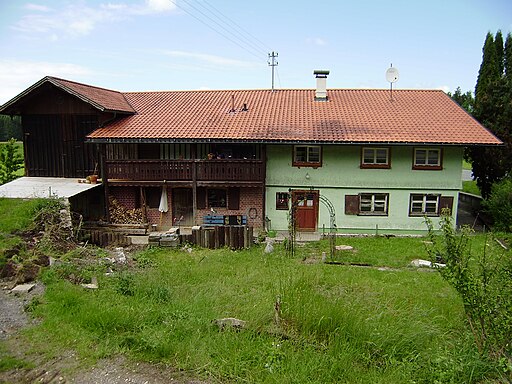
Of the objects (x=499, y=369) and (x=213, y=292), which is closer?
(x=499, y=369)

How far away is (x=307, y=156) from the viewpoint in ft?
61.5

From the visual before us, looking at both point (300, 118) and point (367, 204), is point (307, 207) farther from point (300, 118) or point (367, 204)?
point (300, 118)

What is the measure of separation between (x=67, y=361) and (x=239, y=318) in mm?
3294

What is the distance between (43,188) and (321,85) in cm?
1536

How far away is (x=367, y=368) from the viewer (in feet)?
21.4

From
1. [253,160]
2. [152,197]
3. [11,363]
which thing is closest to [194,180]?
[152,197]

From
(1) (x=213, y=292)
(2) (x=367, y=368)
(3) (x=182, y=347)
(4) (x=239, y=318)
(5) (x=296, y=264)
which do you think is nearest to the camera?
(2) (x=367, y=368)

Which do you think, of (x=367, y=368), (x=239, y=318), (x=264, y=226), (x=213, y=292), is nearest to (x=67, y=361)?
(x=239, y=318)

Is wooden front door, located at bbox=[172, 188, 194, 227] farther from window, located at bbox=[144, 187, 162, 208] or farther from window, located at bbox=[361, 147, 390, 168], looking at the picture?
window, located at bbox=[361, 147, 390, 168]

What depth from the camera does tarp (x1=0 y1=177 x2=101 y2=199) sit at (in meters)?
16.6

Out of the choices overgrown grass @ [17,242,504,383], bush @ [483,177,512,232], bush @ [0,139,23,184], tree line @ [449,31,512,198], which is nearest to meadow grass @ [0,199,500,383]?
overgrown grass @ [17,242,504,383]

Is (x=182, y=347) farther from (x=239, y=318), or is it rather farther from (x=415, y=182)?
(x=415, y=182)

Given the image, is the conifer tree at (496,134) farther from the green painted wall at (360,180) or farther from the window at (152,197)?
the window at (152,197)

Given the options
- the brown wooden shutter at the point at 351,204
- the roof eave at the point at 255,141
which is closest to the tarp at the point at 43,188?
the roof eave at the point at 255,141
